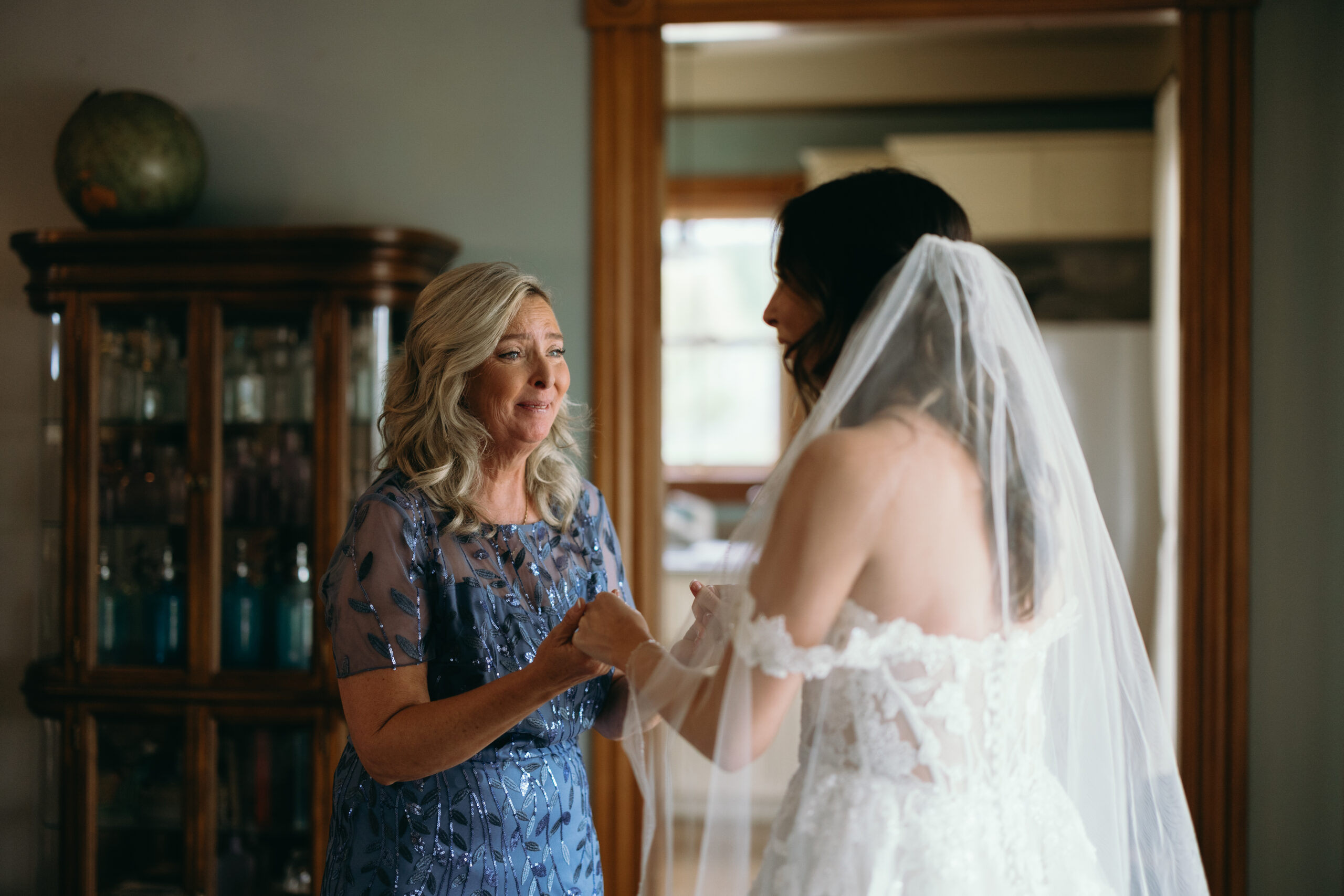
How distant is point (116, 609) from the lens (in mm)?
2414

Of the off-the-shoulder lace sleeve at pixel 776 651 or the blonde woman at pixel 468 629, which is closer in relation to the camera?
the off-the-shoulder lace sleeve at pixel 776 651

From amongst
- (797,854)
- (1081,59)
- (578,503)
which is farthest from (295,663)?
(1081,59)

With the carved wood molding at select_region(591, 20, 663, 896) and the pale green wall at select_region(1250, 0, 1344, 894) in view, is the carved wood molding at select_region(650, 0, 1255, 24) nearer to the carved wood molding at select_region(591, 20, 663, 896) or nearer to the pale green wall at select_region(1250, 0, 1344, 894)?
the carved wood molding at select_region(591, 20, 663, 896)

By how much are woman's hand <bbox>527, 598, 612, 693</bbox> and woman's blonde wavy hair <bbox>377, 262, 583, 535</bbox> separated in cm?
22

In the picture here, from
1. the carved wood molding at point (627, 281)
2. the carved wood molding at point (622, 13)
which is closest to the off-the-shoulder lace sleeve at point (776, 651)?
the carved wood molding at point (627, 281)

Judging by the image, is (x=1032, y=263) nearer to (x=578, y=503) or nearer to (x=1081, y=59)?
(x=1081, y=59)

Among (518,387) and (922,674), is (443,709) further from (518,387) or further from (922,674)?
(922,674)

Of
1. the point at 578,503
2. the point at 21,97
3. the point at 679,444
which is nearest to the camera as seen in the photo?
the point at 578,503

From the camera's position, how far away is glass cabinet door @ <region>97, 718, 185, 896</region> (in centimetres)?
239

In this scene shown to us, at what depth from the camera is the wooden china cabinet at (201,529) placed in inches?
91.4

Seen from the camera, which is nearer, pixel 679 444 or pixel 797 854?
pixel 797 854

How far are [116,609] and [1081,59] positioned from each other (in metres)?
4.12

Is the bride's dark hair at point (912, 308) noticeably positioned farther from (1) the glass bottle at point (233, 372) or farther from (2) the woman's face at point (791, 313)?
(1) the glass bottle at point (233, 372)

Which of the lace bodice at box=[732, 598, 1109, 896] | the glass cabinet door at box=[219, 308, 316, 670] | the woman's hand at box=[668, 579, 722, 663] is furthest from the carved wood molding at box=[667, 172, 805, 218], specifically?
the lace bodice at box=[732, 598, 1109, 896]
